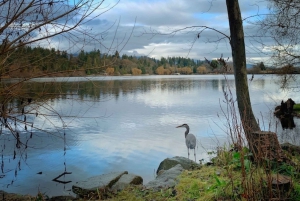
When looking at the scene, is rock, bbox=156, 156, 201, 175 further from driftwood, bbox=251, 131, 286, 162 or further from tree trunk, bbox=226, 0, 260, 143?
driftwood, bbox=251, 131, 286, 162

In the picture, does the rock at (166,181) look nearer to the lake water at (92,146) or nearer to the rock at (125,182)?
the rock at (125,182)

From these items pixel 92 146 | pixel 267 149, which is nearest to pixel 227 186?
pixel 267 149

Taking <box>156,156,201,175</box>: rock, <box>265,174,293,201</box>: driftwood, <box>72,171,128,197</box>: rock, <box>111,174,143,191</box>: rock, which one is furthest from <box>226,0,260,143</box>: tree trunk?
<box>72,171,128,197</box>: rock

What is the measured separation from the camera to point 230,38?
19.3 feet

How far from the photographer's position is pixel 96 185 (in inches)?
228

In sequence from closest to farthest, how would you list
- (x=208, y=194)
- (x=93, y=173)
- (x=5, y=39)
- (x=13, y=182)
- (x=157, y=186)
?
(x=5, y=39)
(x=208, y=194)
(x=157, y=186)
(x=13, y=182)
(x=93, y=173)

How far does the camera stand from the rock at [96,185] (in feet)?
18.5

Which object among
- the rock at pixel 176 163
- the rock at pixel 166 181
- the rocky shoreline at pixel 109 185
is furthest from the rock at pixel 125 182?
the rock at pixel 176 163

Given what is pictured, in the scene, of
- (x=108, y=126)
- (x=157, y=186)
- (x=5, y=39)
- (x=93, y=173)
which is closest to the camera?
(x=5, y=39)

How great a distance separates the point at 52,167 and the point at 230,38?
571cm

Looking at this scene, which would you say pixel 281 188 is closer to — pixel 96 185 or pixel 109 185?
pixel 109 185

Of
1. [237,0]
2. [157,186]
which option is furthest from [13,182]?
[237,0]

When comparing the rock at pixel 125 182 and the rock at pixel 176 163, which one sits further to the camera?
the rock at pixel 176 163

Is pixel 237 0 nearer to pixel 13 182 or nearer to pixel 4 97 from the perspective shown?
pixel 4 97
